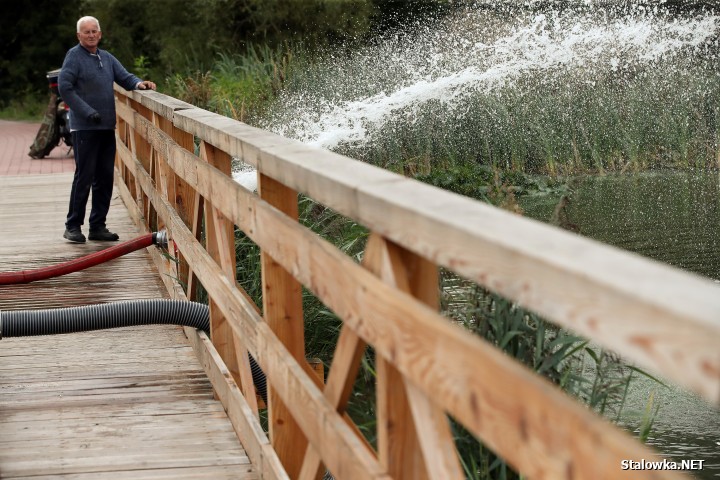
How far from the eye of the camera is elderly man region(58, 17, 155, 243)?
8.43 metres

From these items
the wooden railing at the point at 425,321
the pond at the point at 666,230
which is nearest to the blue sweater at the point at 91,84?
the pond at the point at 666,230

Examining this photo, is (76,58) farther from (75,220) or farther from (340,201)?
(340,201)

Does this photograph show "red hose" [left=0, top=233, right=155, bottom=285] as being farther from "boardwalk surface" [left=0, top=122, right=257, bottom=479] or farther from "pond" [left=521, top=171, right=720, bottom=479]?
"pond" [left=521, top=171, right=720, bottom=479]

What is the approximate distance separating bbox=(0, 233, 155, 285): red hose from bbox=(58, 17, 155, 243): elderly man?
1526 millimetres

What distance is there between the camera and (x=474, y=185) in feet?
38.7

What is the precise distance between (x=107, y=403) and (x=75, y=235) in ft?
15.0

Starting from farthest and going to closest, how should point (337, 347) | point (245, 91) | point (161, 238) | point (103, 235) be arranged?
point (245, 91) < point (103, 235) < point (161, 238) < point (337, 347)

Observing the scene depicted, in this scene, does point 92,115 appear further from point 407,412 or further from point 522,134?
A: point 407,412

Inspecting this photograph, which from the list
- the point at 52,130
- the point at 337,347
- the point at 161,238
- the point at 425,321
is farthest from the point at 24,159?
the point at 425,321

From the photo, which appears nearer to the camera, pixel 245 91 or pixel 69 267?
pixel 69 267

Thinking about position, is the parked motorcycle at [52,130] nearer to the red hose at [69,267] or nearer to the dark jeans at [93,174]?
the dark jeans at [93,174]

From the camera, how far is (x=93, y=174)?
8930mm

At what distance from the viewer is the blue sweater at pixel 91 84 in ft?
27.7

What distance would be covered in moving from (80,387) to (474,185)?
24.1ft
